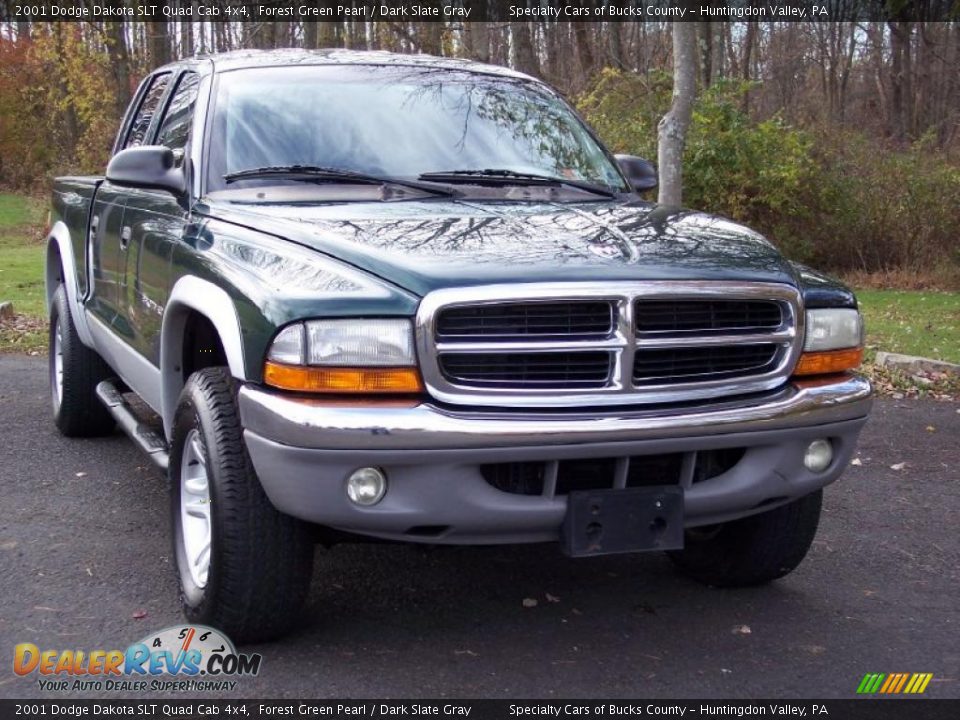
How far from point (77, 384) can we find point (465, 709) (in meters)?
3.72

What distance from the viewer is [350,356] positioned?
3033 mm

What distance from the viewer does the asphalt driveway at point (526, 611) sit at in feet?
11.0

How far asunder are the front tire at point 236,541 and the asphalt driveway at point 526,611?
0.61ft

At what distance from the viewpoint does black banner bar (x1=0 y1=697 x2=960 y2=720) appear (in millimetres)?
3105

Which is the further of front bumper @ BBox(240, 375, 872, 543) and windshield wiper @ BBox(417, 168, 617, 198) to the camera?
windshield wiper @ BBox(417, 168, 617, 198)

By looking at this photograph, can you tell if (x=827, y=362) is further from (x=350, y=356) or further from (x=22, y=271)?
(x=22, y=271)

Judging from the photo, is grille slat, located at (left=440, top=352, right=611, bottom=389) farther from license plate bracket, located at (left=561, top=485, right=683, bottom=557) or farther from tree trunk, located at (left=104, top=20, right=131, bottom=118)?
tree trunk, located at (left=104, top=20, right=131, bottom=118)

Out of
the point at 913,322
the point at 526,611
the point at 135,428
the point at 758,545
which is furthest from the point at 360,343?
the point at 913,322

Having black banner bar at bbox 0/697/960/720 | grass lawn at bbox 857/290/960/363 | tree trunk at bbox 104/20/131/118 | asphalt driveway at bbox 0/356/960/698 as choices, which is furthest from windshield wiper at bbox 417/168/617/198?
tree trunk at bbox 104/20/131/118

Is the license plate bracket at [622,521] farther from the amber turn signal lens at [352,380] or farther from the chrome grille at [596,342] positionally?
the amber turn signal lens at [352,380]

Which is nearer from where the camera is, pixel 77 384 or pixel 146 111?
pixel 146 111

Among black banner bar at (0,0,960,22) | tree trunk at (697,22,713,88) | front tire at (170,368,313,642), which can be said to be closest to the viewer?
front tire at (170,368,313,642)

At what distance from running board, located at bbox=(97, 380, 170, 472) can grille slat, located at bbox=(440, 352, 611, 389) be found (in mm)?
1309

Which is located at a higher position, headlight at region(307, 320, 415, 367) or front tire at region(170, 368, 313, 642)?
headlight at region(307, 320, 415, 367)
